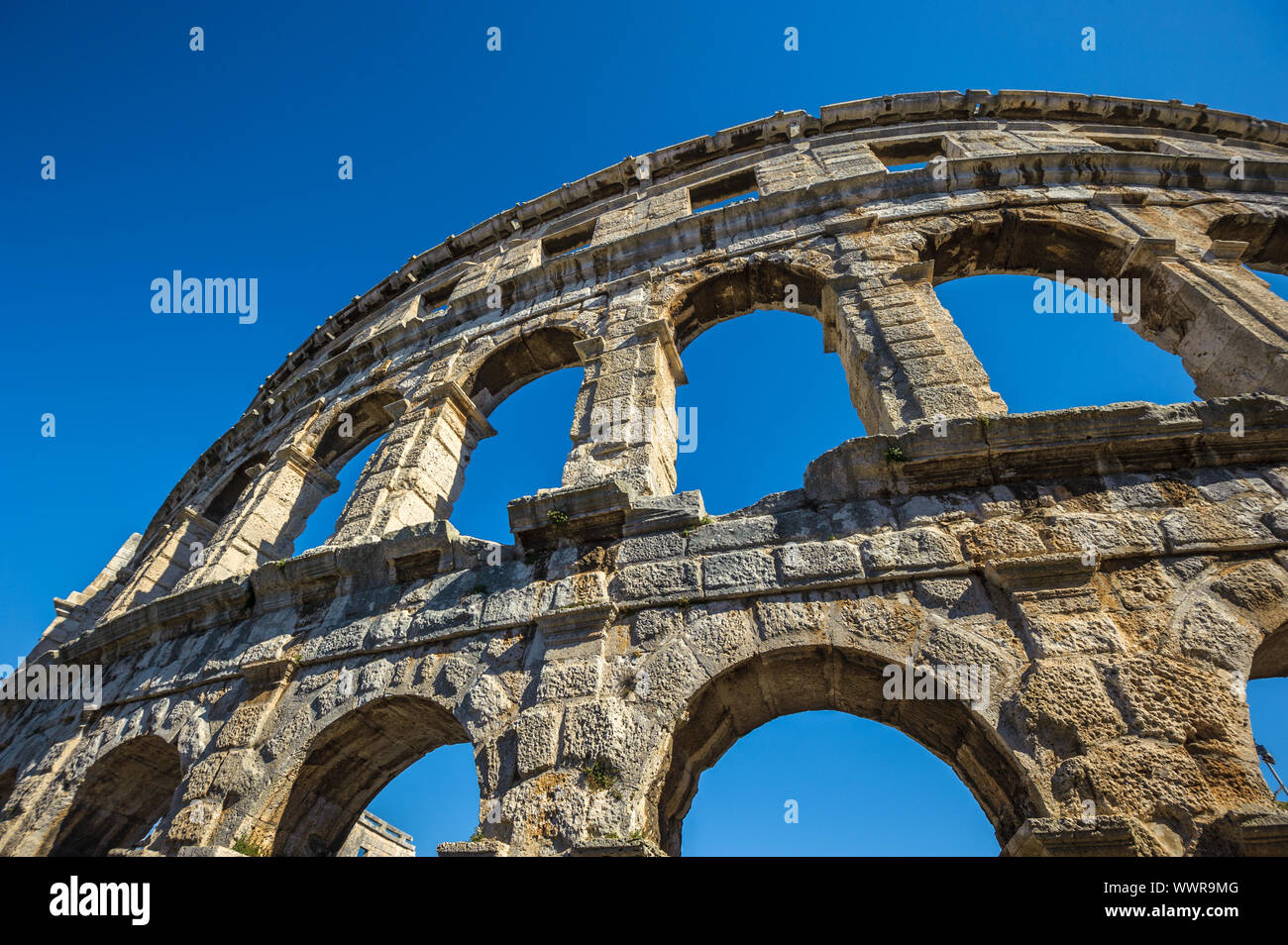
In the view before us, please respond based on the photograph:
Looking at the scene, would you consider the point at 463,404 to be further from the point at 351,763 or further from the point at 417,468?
the point at 351,763

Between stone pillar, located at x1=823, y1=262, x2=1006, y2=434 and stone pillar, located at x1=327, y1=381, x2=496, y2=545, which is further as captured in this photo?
stone pillar, located at x1=327, y1=381, x2=496, y2=545

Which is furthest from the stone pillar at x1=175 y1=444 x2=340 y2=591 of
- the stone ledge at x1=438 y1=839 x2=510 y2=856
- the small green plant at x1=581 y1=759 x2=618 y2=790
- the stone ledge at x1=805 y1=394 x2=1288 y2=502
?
the stone ledge at x1=805 y1=394 x2=1288 y2=502

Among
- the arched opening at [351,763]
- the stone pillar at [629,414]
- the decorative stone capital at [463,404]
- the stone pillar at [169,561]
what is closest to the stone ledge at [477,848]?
A: the arched opening at [351,763]

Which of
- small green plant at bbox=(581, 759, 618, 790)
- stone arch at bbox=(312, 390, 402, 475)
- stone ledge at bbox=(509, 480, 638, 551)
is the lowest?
small green plant at bbox=(581, 759, 618, 790)

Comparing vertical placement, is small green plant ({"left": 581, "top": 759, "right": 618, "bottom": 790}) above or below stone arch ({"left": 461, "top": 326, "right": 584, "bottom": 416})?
below

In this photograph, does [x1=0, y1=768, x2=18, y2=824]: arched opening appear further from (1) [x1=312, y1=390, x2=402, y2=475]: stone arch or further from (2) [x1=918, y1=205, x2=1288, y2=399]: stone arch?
(2) [x1=918, y1=205, x2=1288, y2=399]: stone arch

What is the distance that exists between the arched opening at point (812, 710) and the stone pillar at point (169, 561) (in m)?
7.56

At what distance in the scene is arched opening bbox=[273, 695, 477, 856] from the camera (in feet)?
14.1

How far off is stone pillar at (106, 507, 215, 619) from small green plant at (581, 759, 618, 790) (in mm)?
7327

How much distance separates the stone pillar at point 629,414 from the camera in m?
5.29

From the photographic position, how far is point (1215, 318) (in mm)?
5629

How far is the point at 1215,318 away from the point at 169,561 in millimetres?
13003

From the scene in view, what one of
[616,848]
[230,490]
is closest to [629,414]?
[616,848]

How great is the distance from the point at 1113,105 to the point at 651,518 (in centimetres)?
1186
